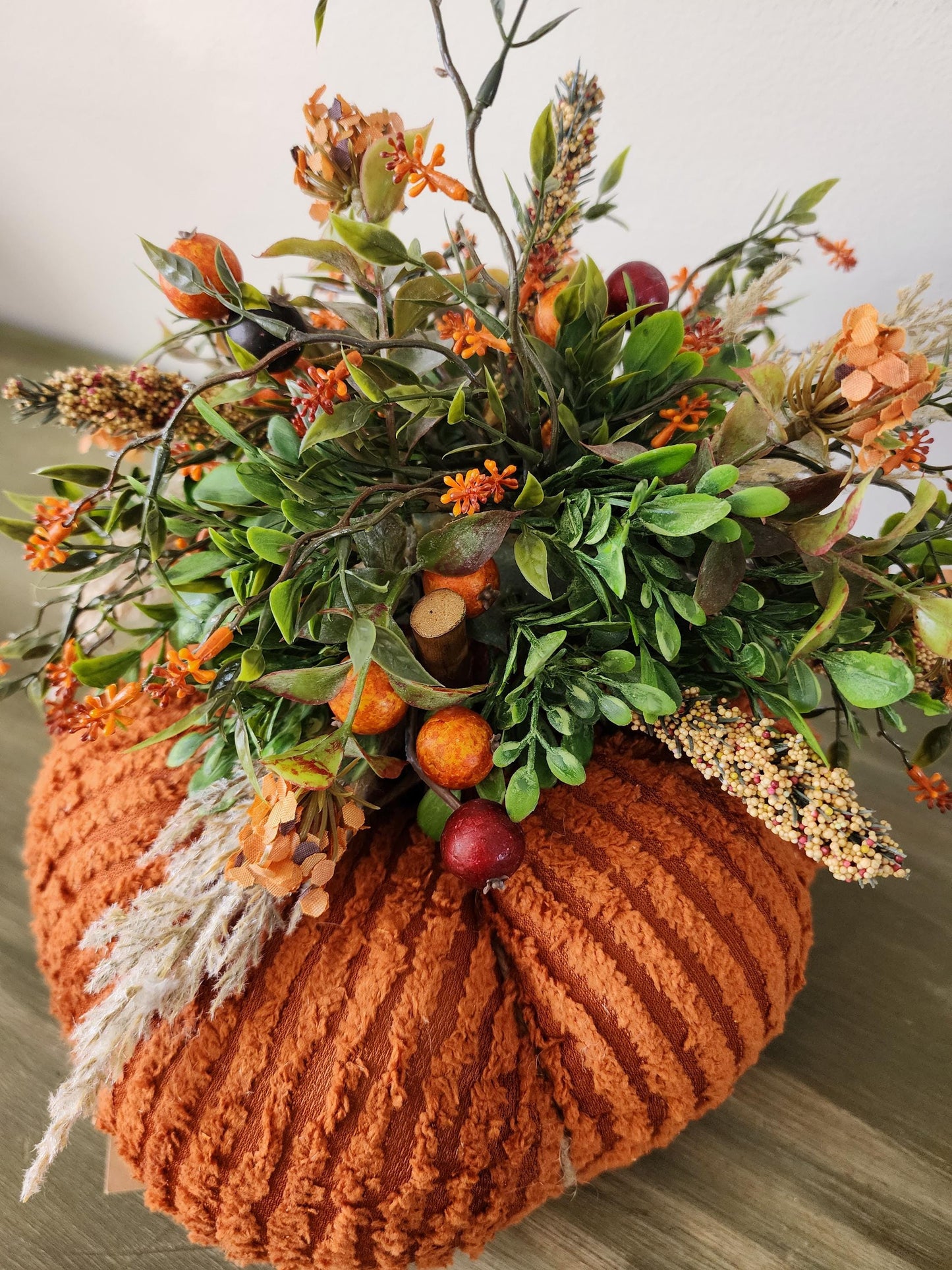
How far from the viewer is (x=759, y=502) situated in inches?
11.9

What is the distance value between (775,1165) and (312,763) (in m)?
0.42

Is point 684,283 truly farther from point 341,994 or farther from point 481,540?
point 341,994

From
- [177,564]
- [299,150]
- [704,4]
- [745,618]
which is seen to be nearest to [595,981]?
[745,618]

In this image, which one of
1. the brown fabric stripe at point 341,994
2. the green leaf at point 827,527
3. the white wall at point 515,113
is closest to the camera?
the green leaf at point 827,527

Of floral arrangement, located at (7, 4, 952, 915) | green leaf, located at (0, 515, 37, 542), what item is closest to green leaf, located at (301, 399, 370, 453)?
floral arrangement, located at (7, 4, 952, 915)

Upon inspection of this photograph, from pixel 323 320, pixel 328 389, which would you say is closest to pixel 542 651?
pixel 328 389

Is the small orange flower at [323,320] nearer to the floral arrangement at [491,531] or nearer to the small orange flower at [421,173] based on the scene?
the floral arrangement at [491,531]

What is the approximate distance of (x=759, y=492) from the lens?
301mm

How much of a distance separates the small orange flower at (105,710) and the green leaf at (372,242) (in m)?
0.21

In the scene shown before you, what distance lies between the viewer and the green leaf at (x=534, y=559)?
13.6 inches

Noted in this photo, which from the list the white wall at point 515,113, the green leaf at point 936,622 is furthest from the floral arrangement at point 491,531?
the white wall at point 515,113

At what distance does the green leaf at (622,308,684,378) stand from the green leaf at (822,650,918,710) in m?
0.17

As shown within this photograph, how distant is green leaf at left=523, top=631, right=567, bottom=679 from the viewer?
0.35 m

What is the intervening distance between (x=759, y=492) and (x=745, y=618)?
0.11m
